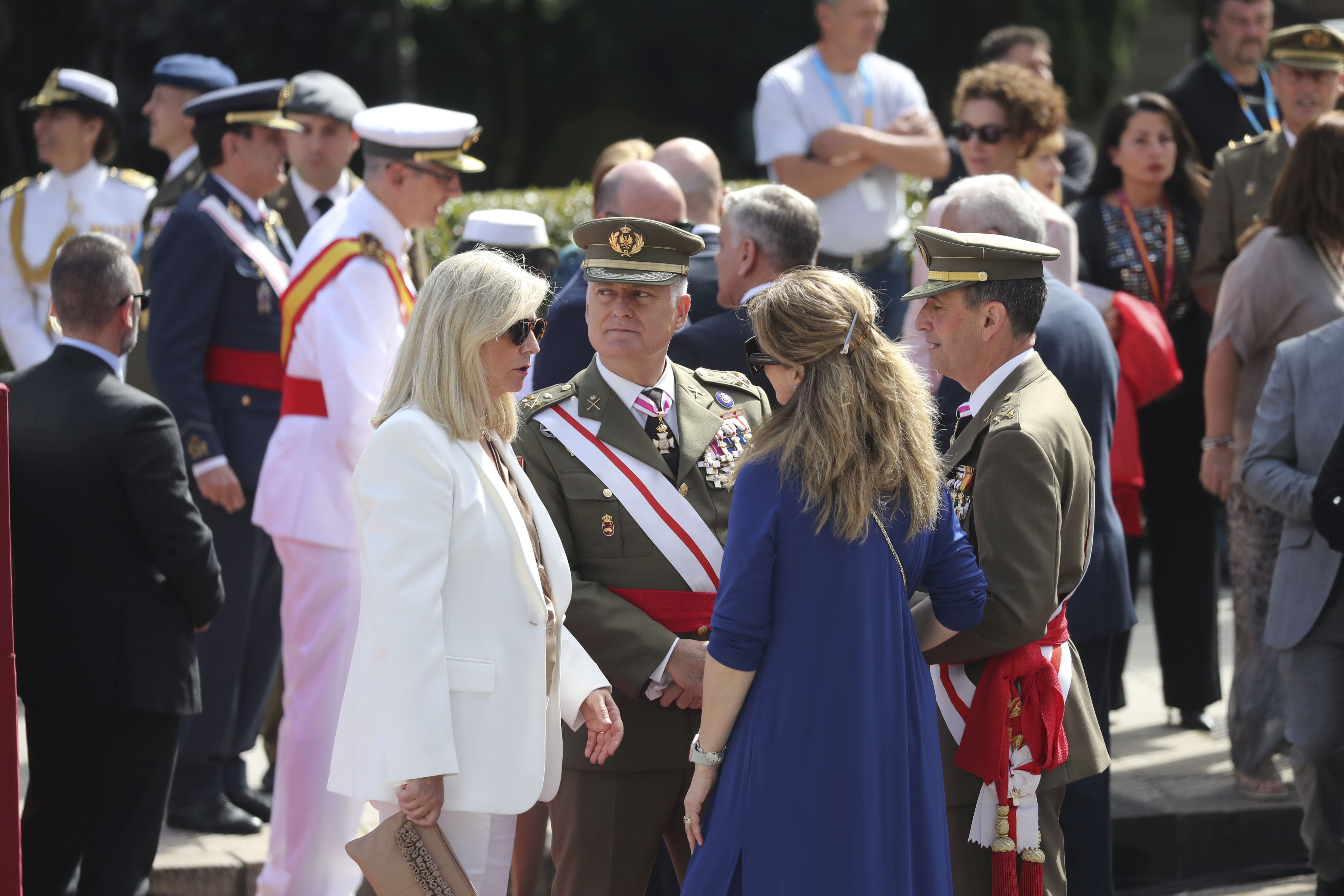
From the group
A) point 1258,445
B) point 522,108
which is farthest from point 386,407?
point 522,108

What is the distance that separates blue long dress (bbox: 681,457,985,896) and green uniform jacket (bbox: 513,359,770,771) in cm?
52

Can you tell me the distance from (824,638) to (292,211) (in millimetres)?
4184

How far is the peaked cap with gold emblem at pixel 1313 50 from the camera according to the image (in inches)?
239

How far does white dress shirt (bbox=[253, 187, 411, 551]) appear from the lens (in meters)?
4.66

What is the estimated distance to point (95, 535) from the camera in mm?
3951

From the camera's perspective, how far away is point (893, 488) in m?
3.02

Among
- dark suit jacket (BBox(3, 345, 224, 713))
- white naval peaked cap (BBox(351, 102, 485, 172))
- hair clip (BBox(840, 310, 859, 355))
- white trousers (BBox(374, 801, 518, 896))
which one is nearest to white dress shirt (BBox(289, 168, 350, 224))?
white naval peaked cap (BBox(351, 102, 485, 172))

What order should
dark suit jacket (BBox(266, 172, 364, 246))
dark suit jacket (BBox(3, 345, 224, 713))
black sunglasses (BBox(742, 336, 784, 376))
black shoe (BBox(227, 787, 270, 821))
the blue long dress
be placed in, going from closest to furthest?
the blue long dress < black sunglasses (BBox(742, 336, 784, 376)) < dark suit jacket (BBox(3, 345, 224, 713)) < black shoe (BBox(227, 787, 270, 821)) < dark suit jacket (BBox(266, 172, 364, 246))

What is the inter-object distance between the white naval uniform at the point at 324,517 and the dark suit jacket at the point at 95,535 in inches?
28.3

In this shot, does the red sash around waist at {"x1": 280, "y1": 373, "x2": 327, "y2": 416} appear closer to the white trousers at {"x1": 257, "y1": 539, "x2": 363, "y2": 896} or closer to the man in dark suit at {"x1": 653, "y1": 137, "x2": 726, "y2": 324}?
the white trousers at {"x1": 257, "y1": 539, "x2": 363, "y2": 896}

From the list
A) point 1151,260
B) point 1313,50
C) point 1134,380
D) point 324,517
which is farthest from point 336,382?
point 1313,50

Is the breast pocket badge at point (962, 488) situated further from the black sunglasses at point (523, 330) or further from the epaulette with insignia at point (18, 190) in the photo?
the epaulette with insignia at point (18, 190)

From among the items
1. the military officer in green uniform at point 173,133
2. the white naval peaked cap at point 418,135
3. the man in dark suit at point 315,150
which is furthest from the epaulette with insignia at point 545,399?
the man in dark suit at point 315,150

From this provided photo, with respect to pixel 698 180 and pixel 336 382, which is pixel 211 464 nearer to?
pixel 336 382
